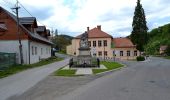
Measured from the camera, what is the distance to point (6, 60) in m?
34.1

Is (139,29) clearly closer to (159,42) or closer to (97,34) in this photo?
(97,34)

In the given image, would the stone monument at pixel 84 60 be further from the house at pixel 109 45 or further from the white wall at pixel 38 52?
the house at pixel 109 45

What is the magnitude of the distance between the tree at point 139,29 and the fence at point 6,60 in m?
44.3

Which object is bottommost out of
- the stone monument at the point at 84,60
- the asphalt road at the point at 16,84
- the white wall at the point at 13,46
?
the asphalt road at the point at 16,84

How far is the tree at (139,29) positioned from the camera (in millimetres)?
77938

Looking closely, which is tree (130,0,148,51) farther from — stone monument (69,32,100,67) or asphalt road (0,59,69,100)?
asphalt road (0,59,69,100)

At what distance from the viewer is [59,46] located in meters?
132

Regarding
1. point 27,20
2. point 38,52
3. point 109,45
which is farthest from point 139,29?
point 27,20

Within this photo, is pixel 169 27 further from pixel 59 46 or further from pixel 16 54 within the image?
pixel 16 54

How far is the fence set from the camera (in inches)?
1269

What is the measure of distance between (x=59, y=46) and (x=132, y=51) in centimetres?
5141

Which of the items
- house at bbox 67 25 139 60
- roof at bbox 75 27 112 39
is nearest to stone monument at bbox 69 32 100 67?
house at bbox 67 25 139 60

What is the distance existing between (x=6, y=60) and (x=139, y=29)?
160 ft

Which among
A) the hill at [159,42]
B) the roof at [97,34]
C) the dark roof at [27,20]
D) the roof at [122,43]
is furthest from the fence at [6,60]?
the hill at [159,42]
